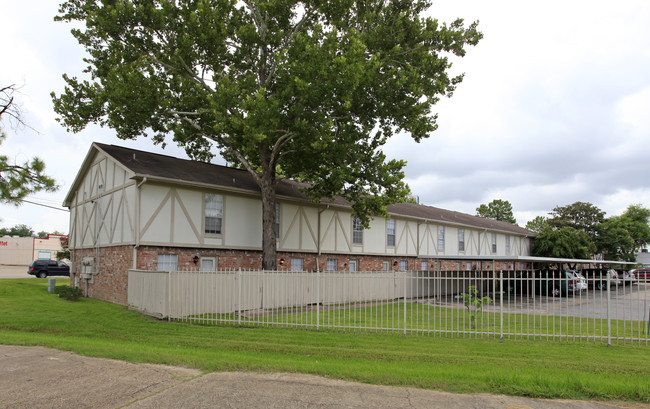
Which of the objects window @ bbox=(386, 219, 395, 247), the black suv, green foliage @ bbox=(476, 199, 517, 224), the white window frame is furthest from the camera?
green foliage @ bbox=(476, 199, 517, 224)

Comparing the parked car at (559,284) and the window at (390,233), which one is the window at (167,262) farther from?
the window at (390,233)

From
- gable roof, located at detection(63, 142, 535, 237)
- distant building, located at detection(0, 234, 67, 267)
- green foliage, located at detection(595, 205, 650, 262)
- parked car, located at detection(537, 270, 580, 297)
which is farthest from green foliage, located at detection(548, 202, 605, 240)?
distant building, located at detection(0, 234, 67, 267)

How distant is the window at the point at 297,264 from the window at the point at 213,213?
4.72 meters

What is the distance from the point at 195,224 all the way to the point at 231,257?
2.21 m

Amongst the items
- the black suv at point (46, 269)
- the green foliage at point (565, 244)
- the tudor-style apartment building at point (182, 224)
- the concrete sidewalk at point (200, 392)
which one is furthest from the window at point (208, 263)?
the green foliage at point (565, 244)

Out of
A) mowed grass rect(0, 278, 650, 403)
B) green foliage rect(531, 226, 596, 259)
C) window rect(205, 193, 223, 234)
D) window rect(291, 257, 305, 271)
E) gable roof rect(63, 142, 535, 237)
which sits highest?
gable roof rect(63, 142, 535, 237)

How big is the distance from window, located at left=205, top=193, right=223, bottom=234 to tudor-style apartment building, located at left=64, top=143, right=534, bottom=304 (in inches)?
1.6

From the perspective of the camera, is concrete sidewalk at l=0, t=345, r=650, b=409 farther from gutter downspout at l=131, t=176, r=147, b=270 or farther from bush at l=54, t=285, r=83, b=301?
bush at l=54, t=285, r=83, b=301

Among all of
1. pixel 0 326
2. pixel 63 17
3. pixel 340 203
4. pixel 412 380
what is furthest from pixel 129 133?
pixel 412 380

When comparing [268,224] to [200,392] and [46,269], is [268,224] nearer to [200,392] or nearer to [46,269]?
[200,392]

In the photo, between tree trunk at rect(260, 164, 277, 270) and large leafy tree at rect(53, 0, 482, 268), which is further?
tree trunk at rect(260, 164, 277, 270)

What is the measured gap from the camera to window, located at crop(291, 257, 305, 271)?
22.4 m

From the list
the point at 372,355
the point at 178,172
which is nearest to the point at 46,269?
the point at 178,172

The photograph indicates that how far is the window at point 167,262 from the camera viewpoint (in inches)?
678
